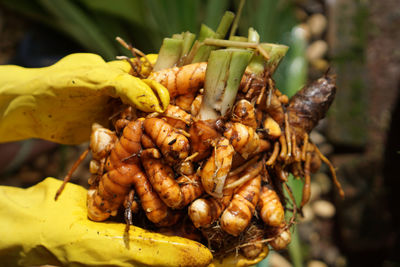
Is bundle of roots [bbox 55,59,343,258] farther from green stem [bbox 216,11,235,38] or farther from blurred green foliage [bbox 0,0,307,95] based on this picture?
blurred green foliage [bbox 0,0,307,95]

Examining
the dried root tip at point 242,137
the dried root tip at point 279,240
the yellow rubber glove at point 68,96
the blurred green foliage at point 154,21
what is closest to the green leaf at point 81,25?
the blurred green foliage at point 154,21

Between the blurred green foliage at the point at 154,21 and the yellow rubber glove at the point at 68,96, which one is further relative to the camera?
the blurred green foliage at the point at 154,21

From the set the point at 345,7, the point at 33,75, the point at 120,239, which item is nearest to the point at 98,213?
the point at 120,239

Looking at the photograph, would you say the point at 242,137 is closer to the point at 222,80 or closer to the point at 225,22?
the point at 222,80

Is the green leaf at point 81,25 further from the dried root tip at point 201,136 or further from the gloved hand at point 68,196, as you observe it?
the dried root tip at point 201,136

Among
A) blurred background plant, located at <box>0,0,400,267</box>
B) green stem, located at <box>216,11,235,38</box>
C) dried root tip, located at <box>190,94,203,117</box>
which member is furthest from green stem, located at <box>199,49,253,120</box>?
blurred background plant, located at <box>0,0,400,267</box>

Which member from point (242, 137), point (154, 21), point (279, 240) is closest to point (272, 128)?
point (242, 137)
